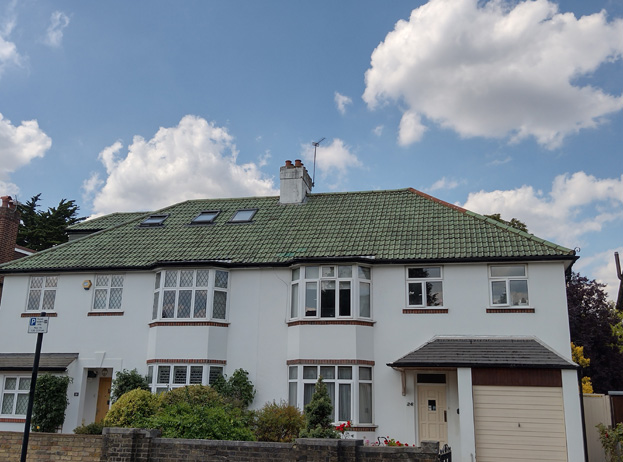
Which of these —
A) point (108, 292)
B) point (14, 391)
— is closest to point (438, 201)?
point (108, 292)

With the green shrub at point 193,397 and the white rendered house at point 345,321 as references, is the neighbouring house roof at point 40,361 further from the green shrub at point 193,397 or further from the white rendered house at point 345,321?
the green shrub at point 193,397

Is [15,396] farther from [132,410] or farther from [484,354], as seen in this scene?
[484,354]

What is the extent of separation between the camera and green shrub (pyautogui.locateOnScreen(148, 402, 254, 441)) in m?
11.6

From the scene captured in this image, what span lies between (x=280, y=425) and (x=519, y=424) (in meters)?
6.56

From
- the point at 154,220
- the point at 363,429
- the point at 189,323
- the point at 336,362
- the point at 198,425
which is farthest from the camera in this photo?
the point at 154,220

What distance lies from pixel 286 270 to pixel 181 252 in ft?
13.3

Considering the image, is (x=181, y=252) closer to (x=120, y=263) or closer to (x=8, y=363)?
(x=120, y=263)

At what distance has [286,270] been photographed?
19.1 metres

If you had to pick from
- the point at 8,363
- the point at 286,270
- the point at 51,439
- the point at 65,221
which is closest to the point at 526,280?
the point at 286,270

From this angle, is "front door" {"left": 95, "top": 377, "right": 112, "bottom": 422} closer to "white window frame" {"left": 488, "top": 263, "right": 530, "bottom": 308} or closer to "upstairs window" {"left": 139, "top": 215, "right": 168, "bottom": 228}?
"upstairs window" {"left": 139, "top": 215, "right": 168, "bottom": 228}

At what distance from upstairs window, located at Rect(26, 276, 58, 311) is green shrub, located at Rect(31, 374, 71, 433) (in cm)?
305

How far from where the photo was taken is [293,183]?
23.8m

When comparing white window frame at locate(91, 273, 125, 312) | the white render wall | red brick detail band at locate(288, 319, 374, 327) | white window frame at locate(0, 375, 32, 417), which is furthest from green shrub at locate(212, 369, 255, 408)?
white window frame at locate(0, 375, 32, 417)

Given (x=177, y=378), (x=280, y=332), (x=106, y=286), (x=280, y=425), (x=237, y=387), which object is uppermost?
(x=106, y=286)
